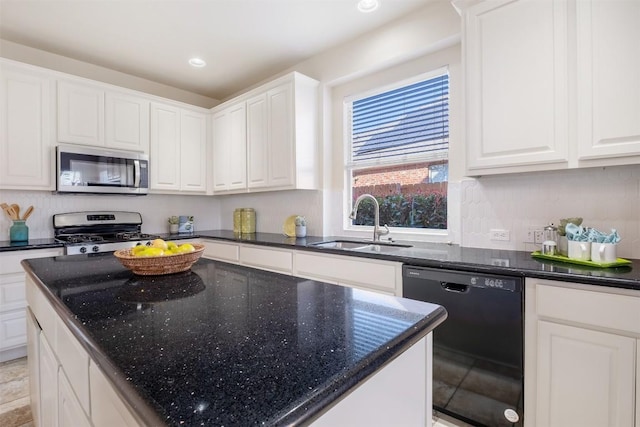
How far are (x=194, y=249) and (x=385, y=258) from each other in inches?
44.0

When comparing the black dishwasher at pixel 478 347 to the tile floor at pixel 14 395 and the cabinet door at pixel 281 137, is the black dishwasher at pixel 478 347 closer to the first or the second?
the cabinet door at pixel 281 137

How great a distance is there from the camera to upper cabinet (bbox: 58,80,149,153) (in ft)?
9.71

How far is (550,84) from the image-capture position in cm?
172

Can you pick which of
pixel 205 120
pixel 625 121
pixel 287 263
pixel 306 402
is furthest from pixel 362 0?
pixel 306 402

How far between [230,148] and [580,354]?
3.46m

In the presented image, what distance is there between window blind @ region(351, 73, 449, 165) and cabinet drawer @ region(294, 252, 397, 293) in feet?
3.62

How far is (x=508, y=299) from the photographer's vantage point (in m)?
1.53

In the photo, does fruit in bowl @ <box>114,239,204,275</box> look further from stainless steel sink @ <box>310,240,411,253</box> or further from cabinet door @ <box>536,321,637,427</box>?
cabinet door @ <box>536,321,637,427</box>

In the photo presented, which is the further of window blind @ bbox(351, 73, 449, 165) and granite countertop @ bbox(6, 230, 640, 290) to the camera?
window blind @ bbox(351, 73, 449, 165)

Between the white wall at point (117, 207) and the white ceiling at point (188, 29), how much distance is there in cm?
139

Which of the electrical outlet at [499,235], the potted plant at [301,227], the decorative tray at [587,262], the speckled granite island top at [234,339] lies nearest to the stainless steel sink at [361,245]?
the potted plant at [301,227]

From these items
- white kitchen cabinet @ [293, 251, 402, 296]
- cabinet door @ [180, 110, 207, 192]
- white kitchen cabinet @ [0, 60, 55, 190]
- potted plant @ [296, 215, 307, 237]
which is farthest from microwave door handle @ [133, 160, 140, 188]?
white kitchen cabinet @ [293, 251, 402, 296]

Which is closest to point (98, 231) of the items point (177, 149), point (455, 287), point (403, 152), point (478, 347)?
point (177, 149)

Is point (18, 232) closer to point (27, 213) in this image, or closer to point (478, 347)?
point (27, 213)
